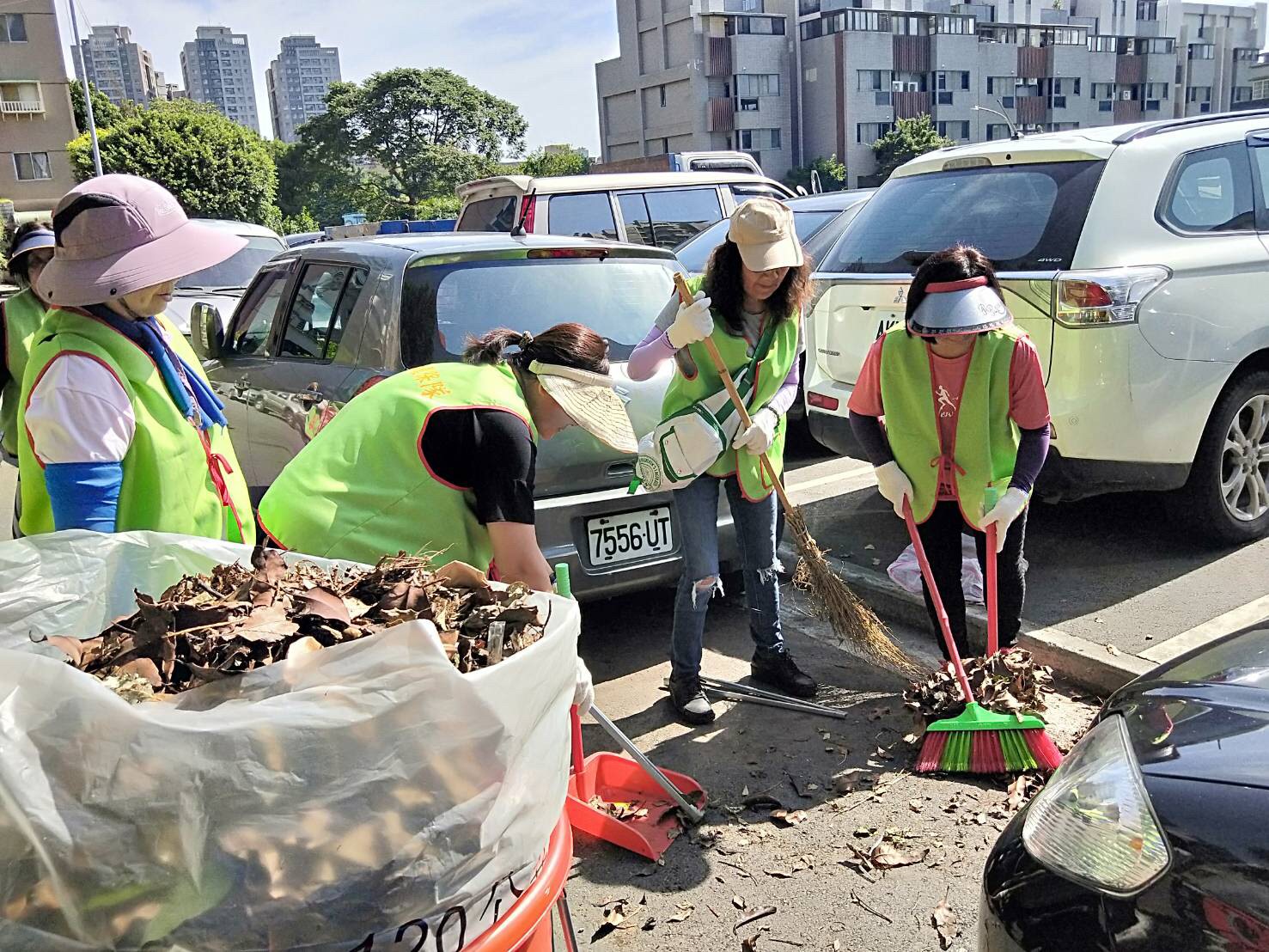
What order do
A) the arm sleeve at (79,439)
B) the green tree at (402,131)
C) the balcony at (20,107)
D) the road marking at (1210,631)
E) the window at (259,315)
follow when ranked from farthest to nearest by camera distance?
1. the green tree at (402,131)
2. the balcony at (20,107)
3. the window at (259,315)
4. the road marking at (1210,631)
5. the arm sleeve at (79,439)

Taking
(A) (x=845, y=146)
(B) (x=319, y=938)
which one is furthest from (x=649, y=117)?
(B) (x=319, y=938)

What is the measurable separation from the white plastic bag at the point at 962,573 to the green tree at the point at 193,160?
143 feet

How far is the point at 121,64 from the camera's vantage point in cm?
15912

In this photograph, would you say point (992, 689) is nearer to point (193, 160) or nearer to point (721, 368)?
point (721, 368)

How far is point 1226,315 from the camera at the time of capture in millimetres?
4496

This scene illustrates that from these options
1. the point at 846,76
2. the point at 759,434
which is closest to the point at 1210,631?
the point at 759,434

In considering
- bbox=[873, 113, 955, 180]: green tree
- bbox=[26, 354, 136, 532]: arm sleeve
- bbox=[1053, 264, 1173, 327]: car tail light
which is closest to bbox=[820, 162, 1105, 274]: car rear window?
bbox=[1053, 264, 1173, 327]: car tail light

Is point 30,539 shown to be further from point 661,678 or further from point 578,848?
point 661,678

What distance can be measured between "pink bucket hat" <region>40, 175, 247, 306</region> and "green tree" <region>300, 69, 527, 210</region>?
2798 inches

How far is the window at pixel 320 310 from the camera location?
446cm

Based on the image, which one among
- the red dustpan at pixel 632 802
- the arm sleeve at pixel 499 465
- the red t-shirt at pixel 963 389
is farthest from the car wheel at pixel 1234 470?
the arm sleeve at pixel 499 465

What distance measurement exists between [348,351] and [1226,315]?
3871mm

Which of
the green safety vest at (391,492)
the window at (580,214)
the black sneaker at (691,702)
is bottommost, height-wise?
the black sneaker at (691,702)

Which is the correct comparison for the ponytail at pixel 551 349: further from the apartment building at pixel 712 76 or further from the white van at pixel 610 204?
the apartment building at pixel 712 76
